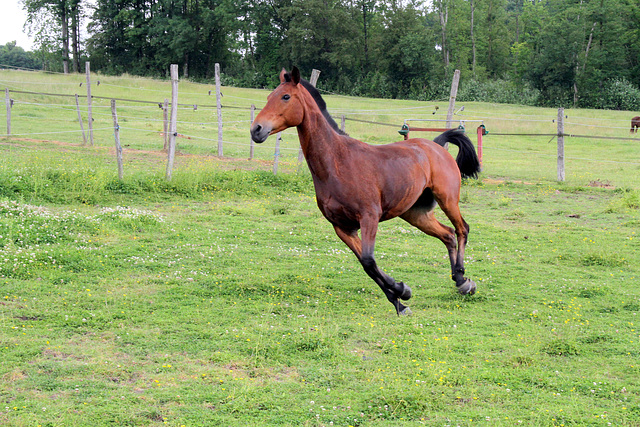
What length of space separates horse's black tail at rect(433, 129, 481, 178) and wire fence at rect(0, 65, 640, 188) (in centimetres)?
669

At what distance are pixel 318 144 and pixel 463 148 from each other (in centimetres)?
300

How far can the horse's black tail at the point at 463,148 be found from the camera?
8.00 metres

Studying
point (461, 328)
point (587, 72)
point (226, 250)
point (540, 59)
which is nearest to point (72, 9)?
point (540, 59)

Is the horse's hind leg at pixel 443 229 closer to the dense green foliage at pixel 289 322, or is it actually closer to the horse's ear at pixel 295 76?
the dense green foliage at pixel 289 322

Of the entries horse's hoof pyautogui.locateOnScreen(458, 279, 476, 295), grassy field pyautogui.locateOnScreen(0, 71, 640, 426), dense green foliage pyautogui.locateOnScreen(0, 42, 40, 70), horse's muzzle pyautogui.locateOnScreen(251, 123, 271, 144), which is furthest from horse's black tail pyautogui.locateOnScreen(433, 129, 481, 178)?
dense green foliage pyautogui.locateOnScreen(0, 42, 40, 70)

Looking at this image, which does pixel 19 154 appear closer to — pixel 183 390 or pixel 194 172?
pixel 194 172

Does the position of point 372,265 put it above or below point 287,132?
below

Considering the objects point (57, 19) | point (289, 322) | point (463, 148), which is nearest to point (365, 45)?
point (57, 19)

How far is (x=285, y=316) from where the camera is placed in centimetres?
596

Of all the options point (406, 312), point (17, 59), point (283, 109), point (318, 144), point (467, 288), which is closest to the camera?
point (283, 109)

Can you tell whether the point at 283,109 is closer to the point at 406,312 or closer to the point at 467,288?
the point at 406,312

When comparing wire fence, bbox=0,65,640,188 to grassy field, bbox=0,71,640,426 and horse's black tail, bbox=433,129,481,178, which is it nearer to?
grassy field, bbox=0,71,640,426

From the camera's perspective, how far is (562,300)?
21.5 feet

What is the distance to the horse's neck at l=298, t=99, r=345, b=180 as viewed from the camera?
19.2 ft
